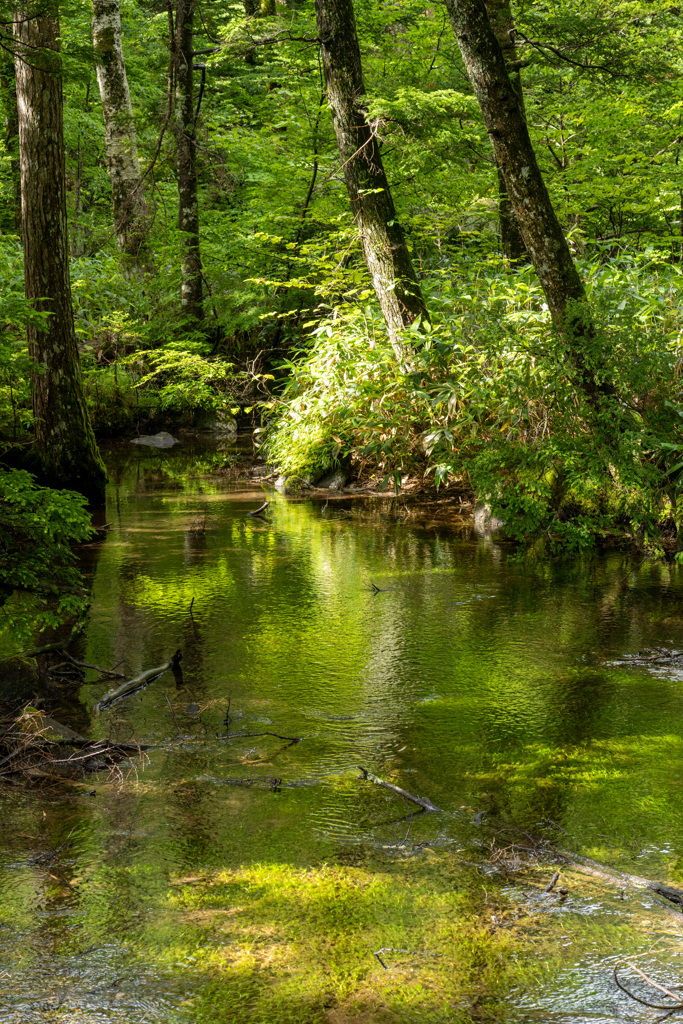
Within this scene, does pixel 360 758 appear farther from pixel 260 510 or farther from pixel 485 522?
pixel 260 510

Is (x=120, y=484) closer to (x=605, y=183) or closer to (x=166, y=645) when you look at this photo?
(x=166, y=645)

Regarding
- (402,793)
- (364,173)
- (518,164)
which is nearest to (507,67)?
(364,173)

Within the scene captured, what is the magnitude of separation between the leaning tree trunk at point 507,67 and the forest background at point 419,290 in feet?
0.14

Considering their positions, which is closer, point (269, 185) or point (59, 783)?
point (59, 783)

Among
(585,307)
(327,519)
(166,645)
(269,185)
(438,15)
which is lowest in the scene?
(166,645)

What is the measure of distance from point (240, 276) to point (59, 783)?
43.9ft

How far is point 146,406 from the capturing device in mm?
14773

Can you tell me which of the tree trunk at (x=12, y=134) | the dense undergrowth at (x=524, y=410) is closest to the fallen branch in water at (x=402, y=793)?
the dense undergrowth at (x=524, y=410)

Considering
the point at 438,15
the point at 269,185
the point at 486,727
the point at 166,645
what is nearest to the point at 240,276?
the point at 269,185

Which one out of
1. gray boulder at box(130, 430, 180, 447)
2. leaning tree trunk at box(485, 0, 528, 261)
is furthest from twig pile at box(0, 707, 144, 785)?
gray boulder at box(130, 430, 180, 447)

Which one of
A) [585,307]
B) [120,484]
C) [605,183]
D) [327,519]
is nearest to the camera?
[585,307]

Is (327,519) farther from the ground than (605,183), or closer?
closer

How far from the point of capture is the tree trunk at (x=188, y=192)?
1451cm

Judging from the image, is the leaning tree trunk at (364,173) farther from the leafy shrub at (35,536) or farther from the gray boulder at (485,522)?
the leafy shrub at (35,536)
